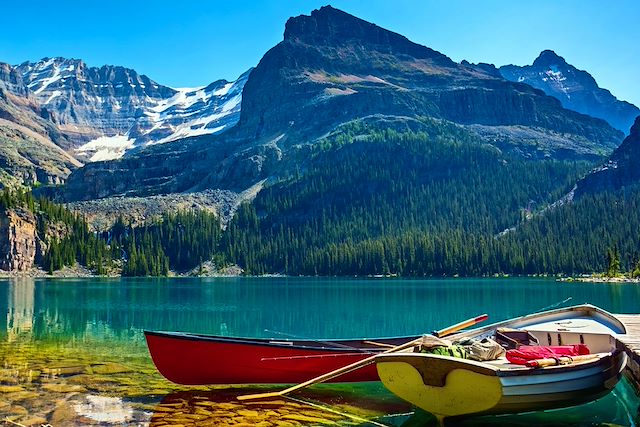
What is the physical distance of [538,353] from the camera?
2012 cm

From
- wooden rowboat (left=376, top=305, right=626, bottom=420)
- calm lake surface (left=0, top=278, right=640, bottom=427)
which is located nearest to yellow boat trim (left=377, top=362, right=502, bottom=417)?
wooden rowboat (left=376, top=305, right=626, bottom=420)

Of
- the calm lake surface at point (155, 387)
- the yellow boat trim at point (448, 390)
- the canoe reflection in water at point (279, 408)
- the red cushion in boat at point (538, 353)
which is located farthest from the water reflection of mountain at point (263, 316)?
the yellow boat trim at point (448, 390)

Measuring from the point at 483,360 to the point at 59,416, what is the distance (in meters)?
14.4

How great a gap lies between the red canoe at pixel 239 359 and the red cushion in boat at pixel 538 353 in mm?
6198

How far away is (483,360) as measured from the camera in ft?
63.2

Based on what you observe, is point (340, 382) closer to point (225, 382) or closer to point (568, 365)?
point (225, 382)

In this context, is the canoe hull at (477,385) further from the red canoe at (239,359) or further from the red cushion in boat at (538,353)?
the red canoe at (239,359)

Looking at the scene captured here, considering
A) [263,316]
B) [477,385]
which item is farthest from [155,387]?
[263,316]

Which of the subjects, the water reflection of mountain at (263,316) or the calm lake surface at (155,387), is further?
the water reflection of mountain at (263,316)

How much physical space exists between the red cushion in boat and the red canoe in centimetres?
620

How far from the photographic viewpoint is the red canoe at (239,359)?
960 inches

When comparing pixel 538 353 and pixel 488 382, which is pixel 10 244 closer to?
pixel 538 353

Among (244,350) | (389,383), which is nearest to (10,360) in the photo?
(244,350)

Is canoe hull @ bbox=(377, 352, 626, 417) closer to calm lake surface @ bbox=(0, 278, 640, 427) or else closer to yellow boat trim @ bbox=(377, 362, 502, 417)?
yellow boat trim @ bbox=(377, 362, 502, 417)
